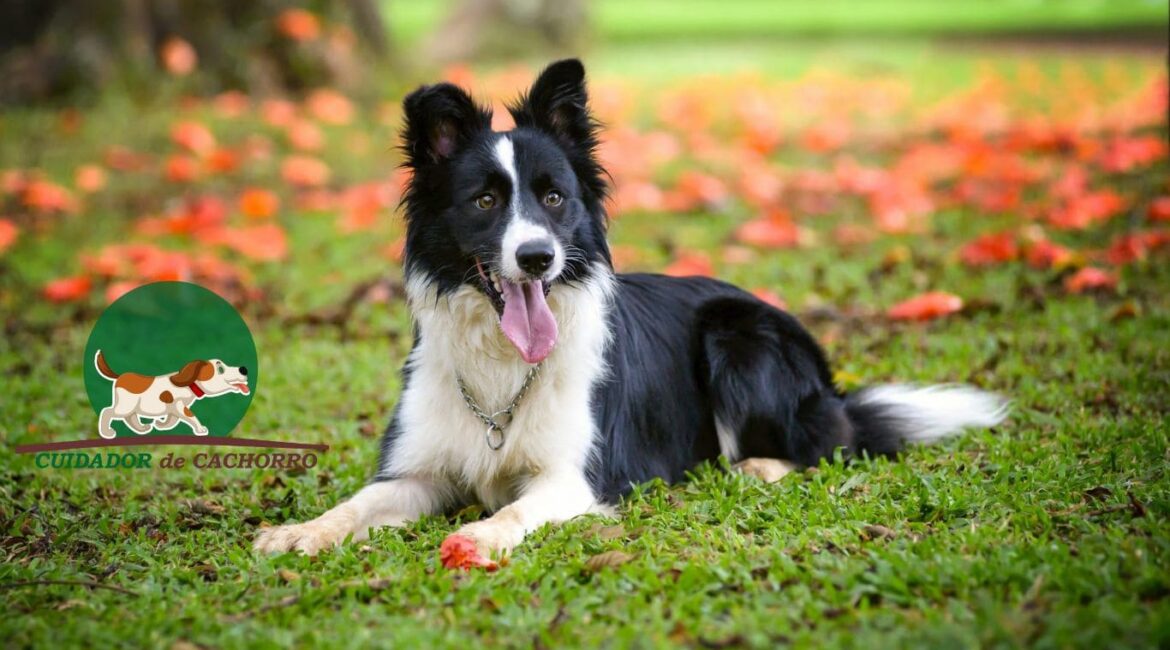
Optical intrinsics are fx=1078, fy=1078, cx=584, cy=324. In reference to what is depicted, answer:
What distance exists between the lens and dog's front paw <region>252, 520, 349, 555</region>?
12.9 ft

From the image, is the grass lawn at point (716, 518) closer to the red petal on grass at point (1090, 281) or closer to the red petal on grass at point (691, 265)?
the red petal on grass at point (1090, 281)

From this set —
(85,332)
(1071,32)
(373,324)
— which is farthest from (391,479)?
(1071,32)

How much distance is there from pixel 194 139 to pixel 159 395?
5906 millimetres

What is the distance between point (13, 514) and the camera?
14.4ft

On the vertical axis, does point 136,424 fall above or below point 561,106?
below

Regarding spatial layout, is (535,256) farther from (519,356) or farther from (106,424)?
(106,424)

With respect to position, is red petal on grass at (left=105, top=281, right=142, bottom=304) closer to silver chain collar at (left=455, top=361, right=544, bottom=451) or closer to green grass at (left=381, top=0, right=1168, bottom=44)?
silver chain collar at (left=455, top=361, right=544, bottom=451)

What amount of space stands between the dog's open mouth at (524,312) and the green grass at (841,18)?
17.1 m

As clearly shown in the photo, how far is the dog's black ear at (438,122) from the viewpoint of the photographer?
412 centimetres

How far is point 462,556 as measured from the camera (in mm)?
3707

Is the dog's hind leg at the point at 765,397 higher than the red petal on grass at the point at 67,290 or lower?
lower

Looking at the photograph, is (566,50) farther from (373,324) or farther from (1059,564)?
(1059,564)

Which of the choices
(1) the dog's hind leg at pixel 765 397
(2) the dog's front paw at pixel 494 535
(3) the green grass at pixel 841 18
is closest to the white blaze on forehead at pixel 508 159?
(2) the dog's front paw at pixel 494 535

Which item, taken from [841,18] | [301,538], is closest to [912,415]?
[301,538]
